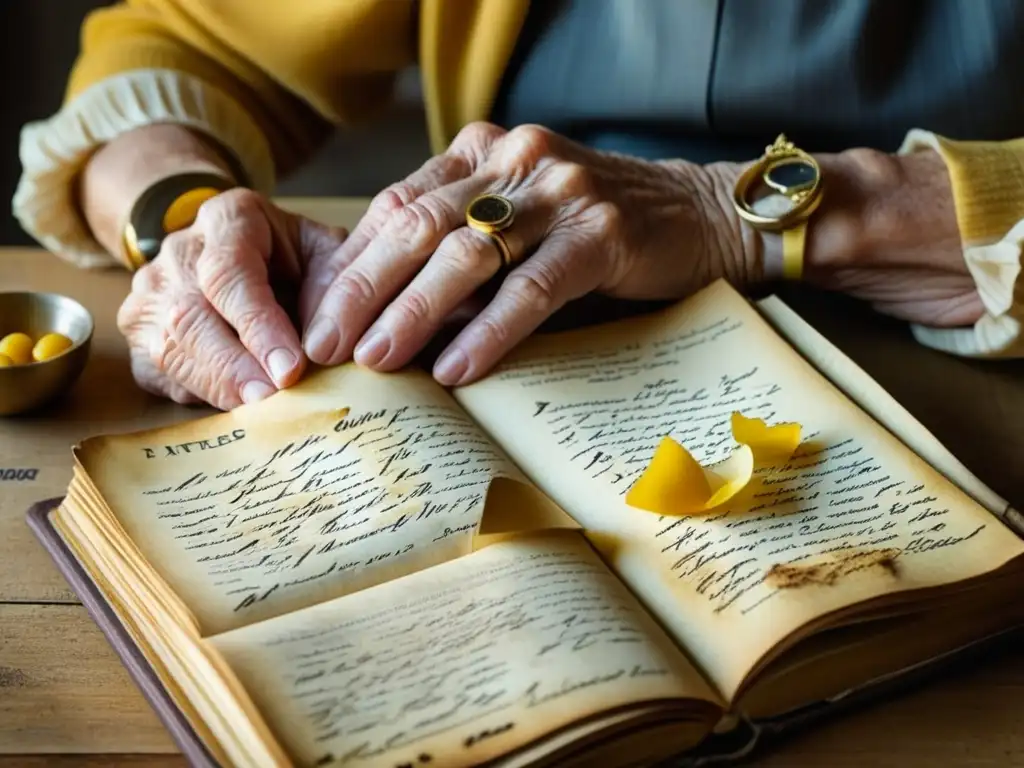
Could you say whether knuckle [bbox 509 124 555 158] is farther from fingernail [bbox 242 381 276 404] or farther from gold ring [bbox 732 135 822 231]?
fingernail [bbox 242 381 276 404]

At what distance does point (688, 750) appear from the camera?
24.1 inches

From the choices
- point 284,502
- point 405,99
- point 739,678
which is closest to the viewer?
point 739,678

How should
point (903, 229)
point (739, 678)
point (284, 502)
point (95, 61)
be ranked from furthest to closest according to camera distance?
point (95, 61)
point (903, 229)
point (284, 502)
point (739, 678)

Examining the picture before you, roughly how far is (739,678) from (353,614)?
20 cm

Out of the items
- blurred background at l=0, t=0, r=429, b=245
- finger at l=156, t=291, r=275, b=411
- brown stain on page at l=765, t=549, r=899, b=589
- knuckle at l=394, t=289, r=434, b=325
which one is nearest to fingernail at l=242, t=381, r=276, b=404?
finger at l=156, t=291, r=275, b=411

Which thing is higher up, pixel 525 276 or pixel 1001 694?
pixel 525 276

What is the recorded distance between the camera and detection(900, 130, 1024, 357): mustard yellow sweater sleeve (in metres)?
0.92

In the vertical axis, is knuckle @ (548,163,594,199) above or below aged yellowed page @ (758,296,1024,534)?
above

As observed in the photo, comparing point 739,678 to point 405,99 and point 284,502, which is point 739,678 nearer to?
point 284,502

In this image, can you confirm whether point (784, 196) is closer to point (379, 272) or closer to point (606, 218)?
point (606, 218)

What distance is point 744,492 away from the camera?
72 cm

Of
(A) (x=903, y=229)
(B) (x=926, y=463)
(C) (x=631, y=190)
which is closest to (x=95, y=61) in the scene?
(C) (x=631, y=190)

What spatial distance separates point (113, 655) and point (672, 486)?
0.34 metres

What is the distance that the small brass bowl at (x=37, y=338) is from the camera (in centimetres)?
88
